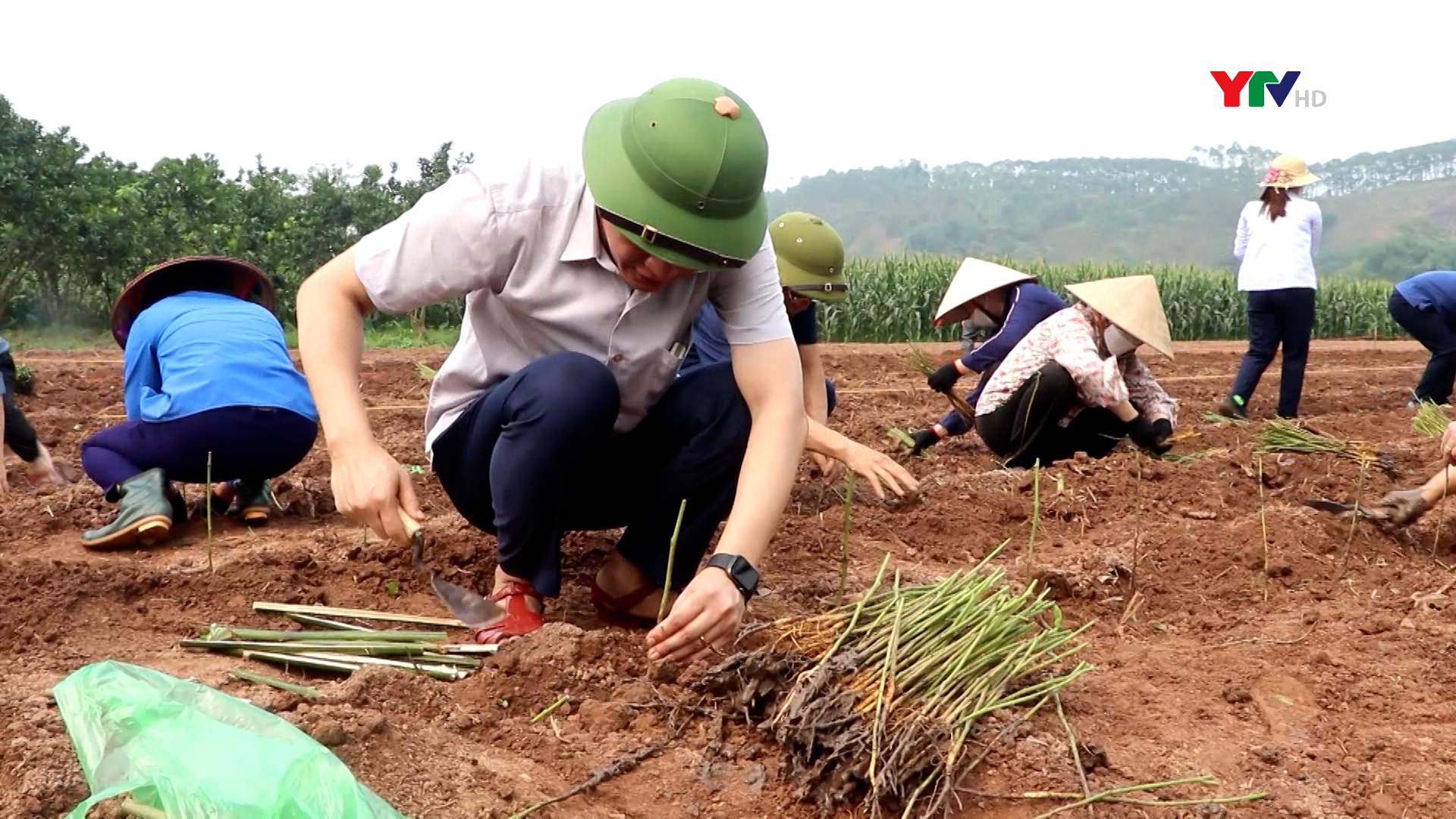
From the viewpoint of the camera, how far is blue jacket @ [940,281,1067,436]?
4984 mm

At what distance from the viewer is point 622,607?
2713mm

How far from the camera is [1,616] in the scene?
2.43 m

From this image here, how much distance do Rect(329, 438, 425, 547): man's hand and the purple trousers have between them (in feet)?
5.23

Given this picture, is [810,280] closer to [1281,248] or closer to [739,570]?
[739,570]

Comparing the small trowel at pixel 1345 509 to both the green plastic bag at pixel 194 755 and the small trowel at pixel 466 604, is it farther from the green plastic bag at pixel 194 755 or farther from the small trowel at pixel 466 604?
the green plastic bag at pixel 194 755

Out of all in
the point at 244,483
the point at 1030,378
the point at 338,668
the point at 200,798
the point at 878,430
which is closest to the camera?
the point at 200,798

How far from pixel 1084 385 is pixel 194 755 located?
145 inches

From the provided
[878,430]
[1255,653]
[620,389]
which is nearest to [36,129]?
[878,430]

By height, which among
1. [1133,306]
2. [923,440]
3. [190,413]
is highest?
[1133,306]

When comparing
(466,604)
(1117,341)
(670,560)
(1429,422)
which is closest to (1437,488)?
(1117,341)

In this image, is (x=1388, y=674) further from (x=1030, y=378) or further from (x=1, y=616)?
(x=1, y=616)

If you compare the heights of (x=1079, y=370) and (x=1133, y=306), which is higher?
(x=1133, y=306)

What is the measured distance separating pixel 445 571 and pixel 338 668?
2.57ft

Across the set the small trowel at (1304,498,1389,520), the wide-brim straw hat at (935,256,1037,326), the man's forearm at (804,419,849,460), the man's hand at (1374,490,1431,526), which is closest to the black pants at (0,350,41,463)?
the man's forearm at (804,419,849,460)
